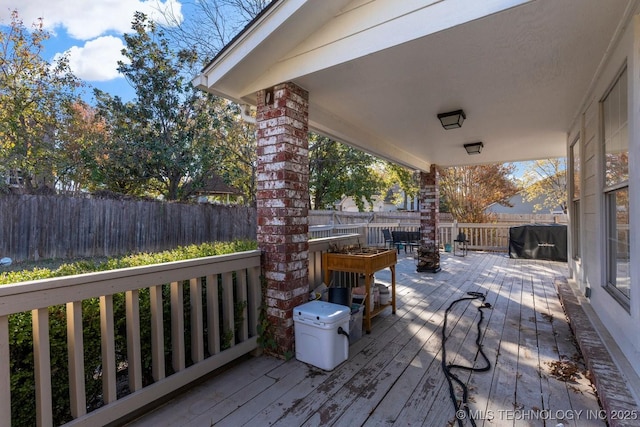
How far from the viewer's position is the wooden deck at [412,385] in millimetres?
1815

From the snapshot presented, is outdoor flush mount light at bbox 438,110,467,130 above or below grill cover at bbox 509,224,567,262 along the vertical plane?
above

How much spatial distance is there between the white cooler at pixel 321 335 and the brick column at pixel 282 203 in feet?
0.42

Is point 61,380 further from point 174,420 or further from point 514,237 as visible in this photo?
point 514,237

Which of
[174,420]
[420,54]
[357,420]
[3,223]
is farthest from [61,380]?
[3,223]

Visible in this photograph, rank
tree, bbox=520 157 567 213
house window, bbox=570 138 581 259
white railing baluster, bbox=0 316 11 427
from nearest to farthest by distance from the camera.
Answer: white railing baluster, bbox=0 316 11 427 → house window, bbox=570 138 581 259 → tree, bbox=520 157 567 213

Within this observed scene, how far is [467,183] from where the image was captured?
12117 millimetres

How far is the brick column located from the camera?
8.36ft

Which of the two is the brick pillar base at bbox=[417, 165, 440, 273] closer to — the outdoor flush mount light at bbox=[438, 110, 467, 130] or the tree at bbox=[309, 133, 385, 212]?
the outdoor flush mount light at bbox=[438, 110, 467, 130]

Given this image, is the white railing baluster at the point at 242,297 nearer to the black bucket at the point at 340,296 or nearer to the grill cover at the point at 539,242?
the black bucket at the point at 340,296

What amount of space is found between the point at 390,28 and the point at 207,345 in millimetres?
2702

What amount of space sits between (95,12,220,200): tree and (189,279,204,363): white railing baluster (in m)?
6.45

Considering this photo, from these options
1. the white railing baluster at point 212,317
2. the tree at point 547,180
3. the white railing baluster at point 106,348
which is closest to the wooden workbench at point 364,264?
the white railing baluster at point 212,317

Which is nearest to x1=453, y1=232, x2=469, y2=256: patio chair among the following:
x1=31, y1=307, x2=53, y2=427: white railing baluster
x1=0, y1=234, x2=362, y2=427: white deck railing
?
x1=0, y1=234, x2=362, y2=427: white deck railing

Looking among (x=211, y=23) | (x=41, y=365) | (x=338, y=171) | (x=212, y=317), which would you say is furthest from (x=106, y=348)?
(x=338, y=171)
